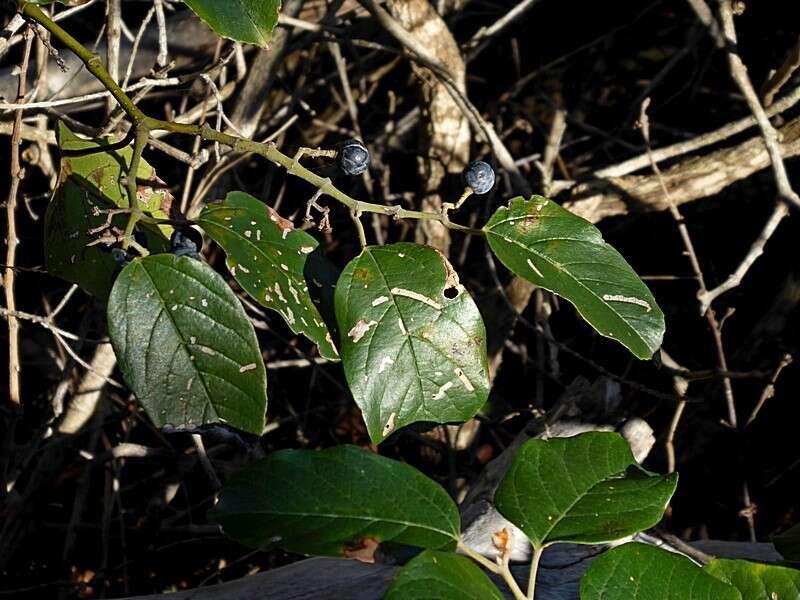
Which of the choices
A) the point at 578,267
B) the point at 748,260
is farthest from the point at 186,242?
the point at 748,260

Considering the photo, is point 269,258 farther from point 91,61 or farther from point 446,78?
point 446,78

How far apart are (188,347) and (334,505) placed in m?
0.22

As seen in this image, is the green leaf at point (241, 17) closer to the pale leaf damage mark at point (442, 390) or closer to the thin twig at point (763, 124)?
the pale leaf damage mark at point (442, 390)

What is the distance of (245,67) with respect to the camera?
177 centimetres

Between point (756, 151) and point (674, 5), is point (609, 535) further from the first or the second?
point (674, 5)

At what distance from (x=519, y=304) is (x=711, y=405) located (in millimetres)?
619

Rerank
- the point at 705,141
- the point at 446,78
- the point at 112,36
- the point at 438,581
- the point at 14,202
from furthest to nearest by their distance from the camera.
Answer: the point at 705,141, the point at 446,78, the point at 112,36, the point at 14,202, the point at 438,581

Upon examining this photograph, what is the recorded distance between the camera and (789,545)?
1108 mm

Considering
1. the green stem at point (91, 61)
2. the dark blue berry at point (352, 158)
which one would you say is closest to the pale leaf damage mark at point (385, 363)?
the dark blue berry at point (352, 158)

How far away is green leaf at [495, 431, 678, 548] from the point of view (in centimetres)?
86

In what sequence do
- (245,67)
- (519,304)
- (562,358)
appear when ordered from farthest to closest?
1. (562,358)
2. (519,304)
3. (245,67)

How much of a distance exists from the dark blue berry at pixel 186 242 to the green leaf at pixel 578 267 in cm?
32

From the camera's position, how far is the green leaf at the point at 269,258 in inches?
36.3

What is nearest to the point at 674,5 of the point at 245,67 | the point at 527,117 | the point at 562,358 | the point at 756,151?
the point at 527,117
